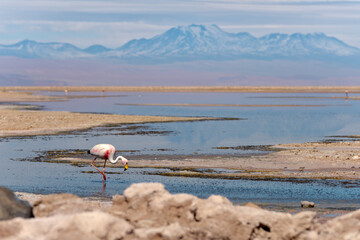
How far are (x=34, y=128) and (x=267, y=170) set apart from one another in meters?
22.6

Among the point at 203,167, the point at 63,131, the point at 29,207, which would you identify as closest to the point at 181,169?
the point at 203,167

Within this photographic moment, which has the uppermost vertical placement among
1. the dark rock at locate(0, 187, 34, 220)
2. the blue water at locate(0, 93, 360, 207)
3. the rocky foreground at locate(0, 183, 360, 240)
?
the rocky foreground at locate(0, 183, 360, 240)

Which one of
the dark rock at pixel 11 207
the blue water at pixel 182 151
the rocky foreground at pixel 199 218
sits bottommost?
the blue water at pixel 182 151

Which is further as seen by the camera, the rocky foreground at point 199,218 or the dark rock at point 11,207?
the dark rock at point 11,207

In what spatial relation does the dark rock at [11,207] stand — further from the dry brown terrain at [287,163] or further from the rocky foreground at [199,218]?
the dry brown terrain at [287,163]

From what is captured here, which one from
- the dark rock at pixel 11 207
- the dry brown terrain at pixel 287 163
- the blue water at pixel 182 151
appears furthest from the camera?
the dry brown terrain at pixel 287 163

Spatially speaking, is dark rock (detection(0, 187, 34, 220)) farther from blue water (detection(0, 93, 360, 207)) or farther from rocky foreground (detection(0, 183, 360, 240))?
blue water (detection(0, 93, 360, 207))

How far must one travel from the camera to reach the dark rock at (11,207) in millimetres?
12250

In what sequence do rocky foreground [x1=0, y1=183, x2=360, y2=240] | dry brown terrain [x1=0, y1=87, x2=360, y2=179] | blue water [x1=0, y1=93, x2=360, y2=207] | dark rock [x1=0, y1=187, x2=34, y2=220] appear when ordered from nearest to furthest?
→ rocky foreground [x1=0, y1=183, x2=360, y2=240] < dark rock [x1=0, y1=187, x2=34, y2=220] < blue water [x1=0, y1=93, x2=360, y2=207] < dry brown terrain [x1=0, y1=87, x2=360, y2=179]

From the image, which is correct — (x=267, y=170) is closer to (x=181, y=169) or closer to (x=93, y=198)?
(x=181, y=169)

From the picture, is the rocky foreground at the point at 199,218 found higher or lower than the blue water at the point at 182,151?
higher

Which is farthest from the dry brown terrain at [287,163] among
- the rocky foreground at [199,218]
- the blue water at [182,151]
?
the rocky foreground at [199,218]

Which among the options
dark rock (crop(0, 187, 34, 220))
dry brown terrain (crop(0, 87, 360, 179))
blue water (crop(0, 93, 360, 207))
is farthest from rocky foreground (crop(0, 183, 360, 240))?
dry brown terrain (crop(0, 87, 360, 179))

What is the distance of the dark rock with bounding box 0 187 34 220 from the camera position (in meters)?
12.2
